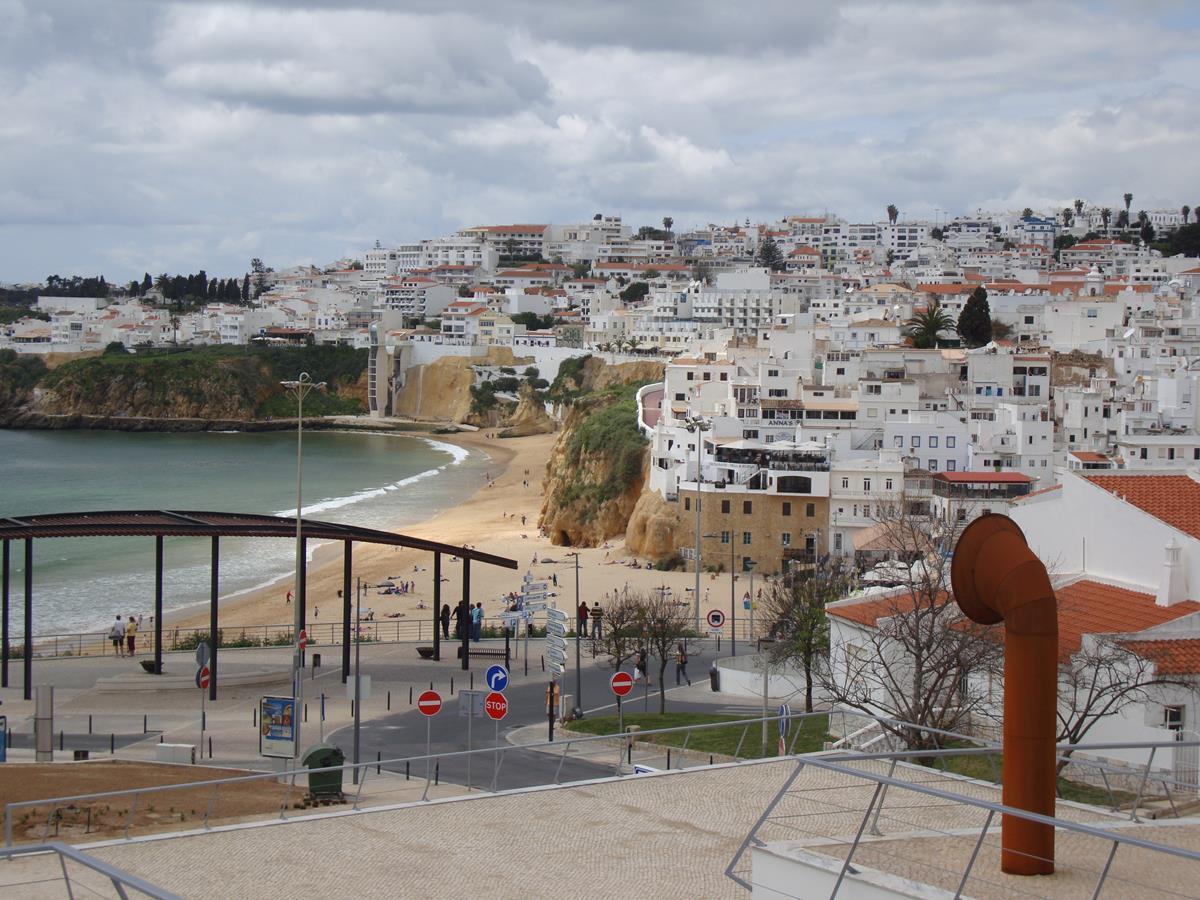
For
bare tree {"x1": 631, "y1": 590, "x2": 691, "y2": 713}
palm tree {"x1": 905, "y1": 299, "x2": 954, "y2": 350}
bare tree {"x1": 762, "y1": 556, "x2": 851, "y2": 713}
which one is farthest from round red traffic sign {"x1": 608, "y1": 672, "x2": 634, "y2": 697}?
palm tree {"x1": 905, "y1": 299, "x2": 954, "y2": 350}

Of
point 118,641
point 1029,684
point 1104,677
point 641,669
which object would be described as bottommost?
point 118,641

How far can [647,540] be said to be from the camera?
47.2m

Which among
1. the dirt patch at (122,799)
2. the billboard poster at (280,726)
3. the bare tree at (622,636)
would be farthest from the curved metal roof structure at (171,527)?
the dirt patch at (122,799)

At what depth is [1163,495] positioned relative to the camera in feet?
74.3

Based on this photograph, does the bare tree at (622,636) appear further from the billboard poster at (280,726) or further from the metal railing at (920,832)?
the metal railing at (920,832)

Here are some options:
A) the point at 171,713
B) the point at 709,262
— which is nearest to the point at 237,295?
the point at 709,262

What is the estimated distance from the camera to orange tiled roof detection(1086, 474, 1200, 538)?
21.8 meters

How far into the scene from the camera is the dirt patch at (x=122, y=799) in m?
14.1

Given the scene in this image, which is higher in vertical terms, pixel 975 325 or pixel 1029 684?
pixel 975 325

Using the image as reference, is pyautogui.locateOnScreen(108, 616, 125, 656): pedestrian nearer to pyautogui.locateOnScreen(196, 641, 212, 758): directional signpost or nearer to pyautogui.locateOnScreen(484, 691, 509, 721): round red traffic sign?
pyautogui.locateOnScreen(196, 641, 212, 758): directional signpost

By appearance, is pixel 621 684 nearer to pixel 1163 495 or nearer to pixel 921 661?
pixel 921 661

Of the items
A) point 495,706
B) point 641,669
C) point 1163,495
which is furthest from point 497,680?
point 1163,495

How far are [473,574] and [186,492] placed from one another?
3486cm

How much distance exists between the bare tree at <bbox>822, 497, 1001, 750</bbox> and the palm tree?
4996cm
